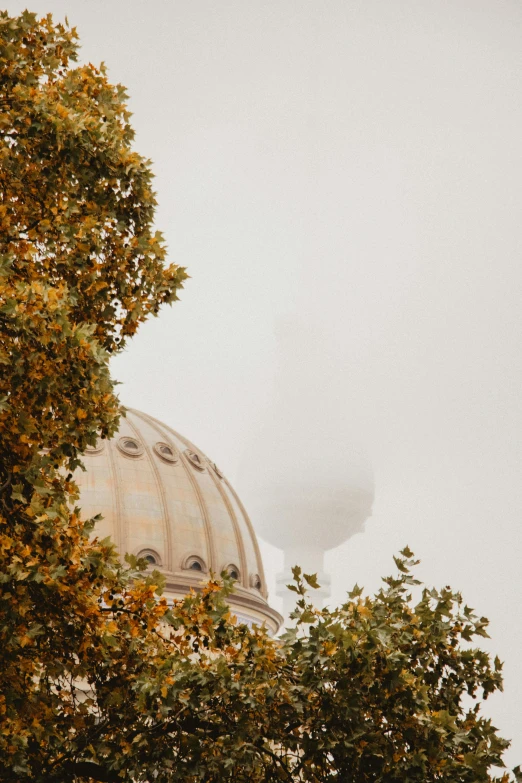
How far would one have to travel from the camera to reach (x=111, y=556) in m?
12.1

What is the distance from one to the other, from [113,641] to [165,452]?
53.6 m

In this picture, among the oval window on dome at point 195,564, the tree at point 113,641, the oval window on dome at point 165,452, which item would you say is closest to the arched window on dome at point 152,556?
the oval window on dome at point 195,564

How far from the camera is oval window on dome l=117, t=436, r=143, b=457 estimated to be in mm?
64125

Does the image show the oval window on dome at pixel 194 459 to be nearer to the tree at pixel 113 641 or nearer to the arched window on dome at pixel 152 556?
the arched window on dome at pixel 152 556

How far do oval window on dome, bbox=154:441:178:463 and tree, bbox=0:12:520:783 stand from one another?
170 feet

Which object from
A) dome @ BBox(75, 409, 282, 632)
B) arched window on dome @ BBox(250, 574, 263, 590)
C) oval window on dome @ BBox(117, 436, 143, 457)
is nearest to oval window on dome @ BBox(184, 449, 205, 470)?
dome @ BBox(75, 409, 282, 632)

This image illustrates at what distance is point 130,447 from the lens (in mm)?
64438

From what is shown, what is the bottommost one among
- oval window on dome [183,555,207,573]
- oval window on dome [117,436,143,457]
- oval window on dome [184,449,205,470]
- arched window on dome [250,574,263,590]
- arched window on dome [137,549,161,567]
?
arched window on dome [137,549,161,567]

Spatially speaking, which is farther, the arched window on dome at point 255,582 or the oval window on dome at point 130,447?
the arched window on dome at point 255,582

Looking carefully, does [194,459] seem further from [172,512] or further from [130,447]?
[172,512]

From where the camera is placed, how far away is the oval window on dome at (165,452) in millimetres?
64750

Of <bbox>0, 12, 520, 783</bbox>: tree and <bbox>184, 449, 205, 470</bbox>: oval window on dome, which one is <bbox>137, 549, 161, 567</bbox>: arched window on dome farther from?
<bbox>0, 12, 520, 783</bbox>: tree

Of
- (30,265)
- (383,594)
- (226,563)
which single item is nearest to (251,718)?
(383,594)

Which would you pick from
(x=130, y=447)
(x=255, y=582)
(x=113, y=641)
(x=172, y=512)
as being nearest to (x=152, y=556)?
(x=172, y=512)
